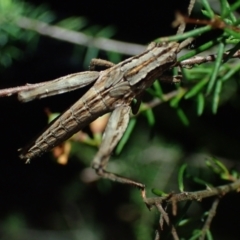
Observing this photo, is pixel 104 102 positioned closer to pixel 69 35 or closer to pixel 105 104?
pixel 105 104

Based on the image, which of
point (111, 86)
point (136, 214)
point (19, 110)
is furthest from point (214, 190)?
point (19, 110)

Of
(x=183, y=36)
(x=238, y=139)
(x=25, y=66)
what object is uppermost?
(x=183, y=36)

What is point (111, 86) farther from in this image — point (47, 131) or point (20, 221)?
point (20, 221)

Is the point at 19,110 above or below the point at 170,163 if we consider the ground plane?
above

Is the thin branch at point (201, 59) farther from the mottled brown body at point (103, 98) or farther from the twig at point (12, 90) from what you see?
the twig at point (12, 90)

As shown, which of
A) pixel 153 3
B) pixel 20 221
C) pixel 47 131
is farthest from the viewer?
pixel 20 221

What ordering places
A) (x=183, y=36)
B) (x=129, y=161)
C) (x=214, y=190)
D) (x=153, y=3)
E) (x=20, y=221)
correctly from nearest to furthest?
1. (x=183, y=36)
2. (x=214, y=190)
3. (x=129, y=161)
4. (x=153, y=3)
5. (x=20, y=221)
